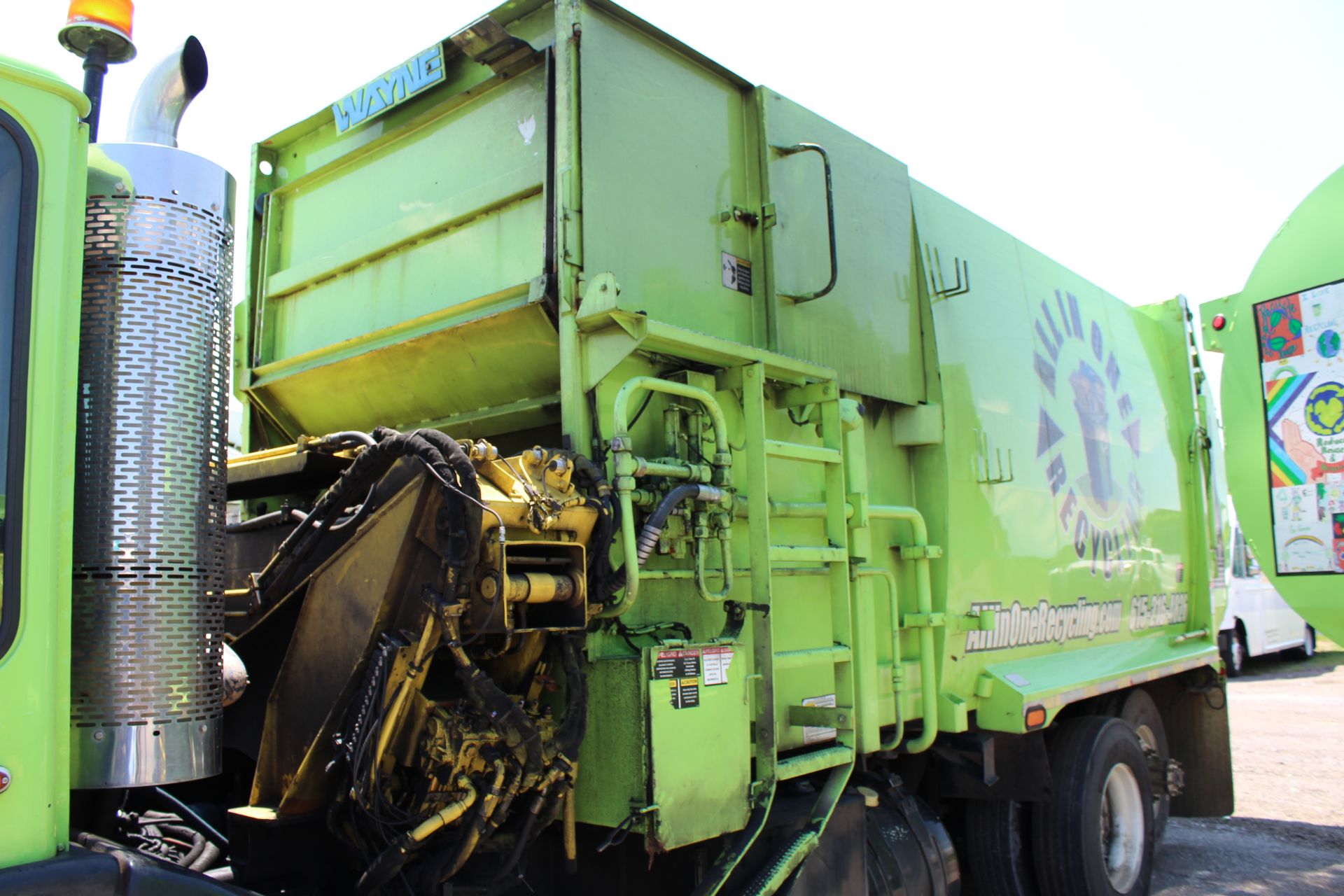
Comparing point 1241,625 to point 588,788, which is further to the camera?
point 1241,625

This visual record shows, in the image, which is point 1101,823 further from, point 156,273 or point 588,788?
point 156,273

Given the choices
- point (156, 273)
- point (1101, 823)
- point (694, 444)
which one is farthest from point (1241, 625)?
point (156, 273)

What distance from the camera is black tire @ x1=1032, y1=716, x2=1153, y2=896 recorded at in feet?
14.8

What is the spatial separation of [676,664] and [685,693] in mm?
77

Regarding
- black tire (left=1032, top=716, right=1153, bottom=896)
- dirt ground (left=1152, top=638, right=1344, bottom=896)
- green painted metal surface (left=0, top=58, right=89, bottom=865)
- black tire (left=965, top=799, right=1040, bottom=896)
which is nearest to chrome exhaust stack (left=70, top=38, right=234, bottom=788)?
green painted metal surface (left=0, top=58, right=89, bottom=865)

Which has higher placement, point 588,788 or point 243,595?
point 243,595

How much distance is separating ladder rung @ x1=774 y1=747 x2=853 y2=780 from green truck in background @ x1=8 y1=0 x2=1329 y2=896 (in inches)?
0.7

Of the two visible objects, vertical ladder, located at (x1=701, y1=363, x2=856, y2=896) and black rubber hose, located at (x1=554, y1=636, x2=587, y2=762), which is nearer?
black rubber hose, located at (x1=554, y1=636, x2=587, y2=762)

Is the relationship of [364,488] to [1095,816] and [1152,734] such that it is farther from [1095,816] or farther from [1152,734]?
[1152,734]

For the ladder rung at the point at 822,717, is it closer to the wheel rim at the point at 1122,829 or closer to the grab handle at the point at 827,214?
the grab handle at the point at 827,214

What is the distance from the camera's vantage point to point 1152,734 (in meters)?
5.61

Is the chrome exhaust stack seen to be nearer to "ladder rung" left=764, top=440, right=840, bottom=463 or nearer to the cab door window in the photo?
the cab door window

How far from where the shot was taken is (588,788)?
2.66 meters

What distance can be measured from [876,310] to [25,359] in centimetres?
304
